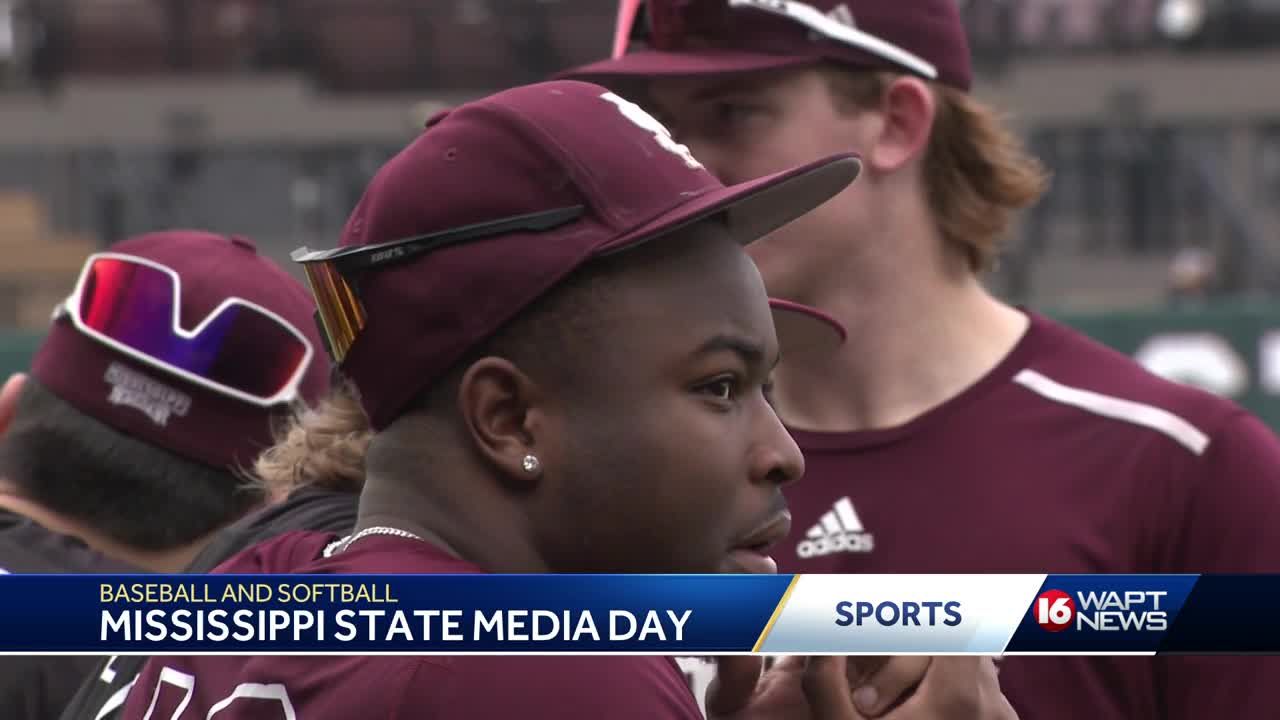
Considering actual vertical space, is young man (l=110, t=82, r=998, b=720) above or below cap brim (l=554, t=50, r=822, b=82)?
above

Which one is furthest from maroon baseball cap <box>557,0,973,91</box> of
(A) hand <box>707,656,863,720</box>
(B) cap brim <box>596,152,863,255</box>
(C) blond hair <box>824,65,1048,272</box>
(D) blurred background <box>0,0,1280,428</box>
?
(D) blurred background <box>0,0,1280,428</box>

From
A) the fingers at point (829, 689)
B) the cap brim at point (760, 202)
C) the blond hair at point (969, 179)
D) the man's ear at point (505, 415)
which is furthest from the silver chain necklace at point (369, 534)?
the blond hair at point (969, 179)

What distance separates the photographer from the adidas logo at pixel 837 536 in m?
2.77

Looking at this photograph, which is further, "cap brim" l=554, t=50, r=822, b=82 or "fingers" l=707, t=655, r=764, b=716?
"cap brim" l=554, t=50, r=822, b=82

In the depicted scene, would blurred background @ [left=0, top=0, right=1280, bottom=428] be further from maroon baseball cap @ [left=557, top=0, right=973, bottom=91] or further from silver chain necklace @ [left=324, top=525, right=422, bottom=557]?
silver chain necklace @ [left=324, top=525, right=422, bottom=557]

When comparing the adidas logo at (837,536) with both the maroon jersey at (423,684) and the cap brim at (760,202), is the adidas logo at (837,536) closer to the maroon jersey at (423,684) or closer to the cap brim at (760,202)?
the cap brim at (760,202)

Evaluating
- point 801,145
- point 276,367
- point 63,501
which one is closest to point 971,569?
point 801,145

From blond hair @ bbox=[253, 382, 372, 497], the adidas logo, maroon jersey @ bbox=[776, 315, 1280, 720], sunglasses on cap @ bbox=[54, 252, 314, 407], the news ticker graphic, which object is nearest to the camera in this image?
the news ticker graphic

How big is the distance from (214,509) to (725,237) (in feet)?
4.54

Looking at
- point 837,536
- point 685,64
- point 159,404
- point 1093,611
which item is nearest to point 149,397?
point 159,404

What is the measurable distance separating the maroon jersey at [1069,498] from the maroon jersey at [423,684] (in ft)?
3.50

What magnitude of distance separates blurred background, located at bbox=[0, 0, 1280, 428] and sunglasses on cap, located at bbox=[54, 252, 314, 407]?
11.6 meters

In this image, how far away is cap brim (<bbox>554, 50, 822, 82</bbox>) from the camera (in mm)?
2844

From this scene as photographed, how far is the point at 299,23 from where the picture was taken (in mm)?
16672
